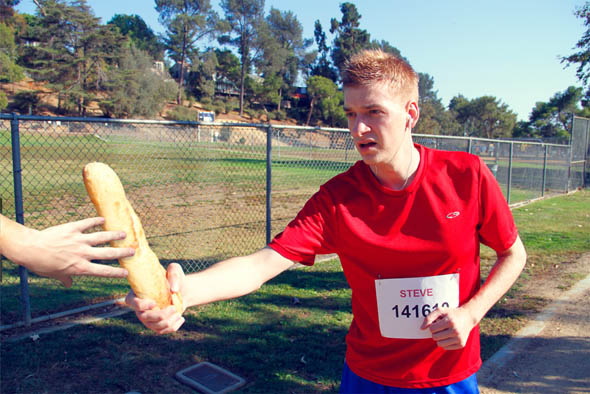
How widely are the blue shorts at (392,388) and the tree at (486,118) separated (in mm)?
83582

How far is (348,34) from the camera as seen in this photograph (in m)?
80.2

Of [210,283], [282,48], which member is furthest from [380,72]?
[282,48]

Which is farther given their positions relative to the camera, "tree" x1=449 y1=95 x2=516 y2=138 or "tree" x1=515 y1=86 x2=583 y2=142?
"tree" x1=449 y1=95 x2=516 y2=138

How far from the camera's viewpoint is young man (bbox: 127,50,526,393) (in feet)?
6.64

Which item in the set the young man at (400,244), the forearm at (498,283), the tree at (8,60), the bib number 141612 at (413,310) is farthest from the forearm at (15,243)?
the tree at (8,60)

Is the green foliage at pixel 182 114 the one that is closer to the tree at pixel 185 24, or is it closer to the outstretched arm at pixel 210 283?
the tree at pixel 185 24

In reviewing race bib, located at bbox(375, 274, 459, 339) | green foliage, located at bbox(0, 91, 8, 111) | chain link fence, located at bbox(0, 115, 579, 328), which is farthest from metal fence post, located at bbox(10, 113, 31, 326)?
green foliage, located at bbox(0, 91, 8, 111)

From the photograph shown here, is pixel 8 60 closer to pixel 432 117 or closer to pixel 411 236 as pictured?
pixel 411 236

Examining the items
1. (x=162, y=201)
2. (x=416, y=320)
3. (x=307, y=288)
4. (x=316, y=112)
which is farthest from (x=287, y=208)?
(x=316, y=112)

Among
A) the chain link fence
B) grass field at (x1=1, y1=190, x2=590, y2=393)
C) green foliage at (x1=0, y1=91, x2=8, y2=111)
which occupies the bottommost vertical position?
grass field at (x1=1, y1=190, x2=590, y2=393)

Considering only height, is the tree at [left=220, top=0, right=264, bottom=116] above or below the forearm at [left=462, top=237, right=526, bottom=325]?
above

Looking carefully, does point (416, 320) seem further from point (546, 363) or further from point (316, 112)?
point (316, 112)

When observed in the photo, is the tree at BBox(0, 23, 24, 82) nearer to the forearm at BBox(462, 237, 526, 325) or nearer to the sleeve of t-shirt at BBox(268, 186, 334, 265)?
the sleeve of t-shirt at BBox(268, 186, 334, 265)

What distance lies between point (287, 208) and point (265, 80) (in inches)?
2507
